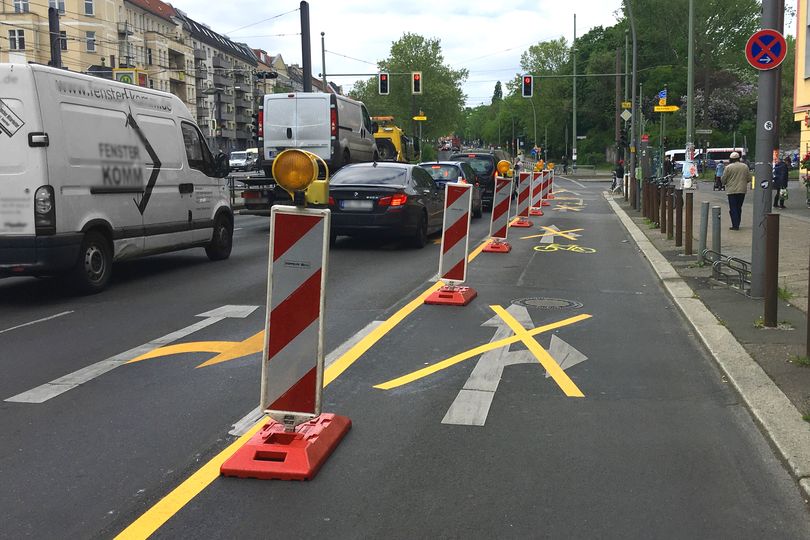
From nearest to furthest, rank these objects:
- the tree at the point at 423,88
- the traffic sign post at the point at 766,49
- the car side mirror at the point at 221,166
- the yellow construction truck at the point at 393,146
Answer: the traffic sign post at the point at 766,49 < the car side mirror at the point at 221,166 < the yellow construction truck at the point at 393,146 < the tree at the point at 423,88

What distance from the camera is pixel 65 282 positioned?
32.6ft

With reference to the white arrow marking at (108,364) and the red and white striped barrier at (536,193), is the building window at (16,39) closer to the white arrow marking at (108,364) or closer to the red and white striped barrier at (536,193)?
the red and white striped barrier at (536,193)

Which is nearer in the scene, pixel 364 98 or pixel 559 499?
pixel 559 499

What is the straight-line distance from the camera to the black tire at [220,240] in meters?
13.3

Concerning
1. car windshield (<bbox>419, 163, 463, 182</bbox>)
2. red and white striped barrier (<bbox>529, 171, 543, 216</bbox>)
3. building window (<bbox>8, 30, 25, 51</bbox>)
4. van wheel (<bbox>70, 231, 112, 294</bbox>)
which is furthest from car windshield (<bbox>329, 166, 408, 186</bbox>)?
building window (<bbox>8, 30, 25, 51</bbox>)

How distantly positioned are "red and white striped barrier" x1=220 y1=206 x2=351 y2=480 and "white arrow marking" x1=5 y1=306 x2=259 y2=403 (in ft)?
6.77

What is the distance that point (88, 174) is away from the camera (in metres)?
9.84

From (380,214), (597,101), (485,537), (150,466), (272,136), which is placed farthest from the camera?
(597,101)

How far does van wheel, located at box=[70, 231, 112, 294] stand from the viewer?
985cm

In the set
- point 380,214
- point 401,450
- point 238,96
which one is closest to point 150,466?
point 401,450

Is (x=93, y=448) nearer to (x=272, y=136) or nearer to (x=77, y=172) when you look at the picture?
(x=77, y=172)

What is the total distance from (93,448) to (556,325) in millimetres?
4835

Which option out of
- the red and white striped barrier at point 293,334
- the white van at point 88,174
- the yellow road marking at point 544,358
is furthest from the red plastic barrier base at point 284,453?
the white van at point 88,174

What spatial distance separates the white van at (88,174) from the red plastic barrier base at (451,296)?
401cm
